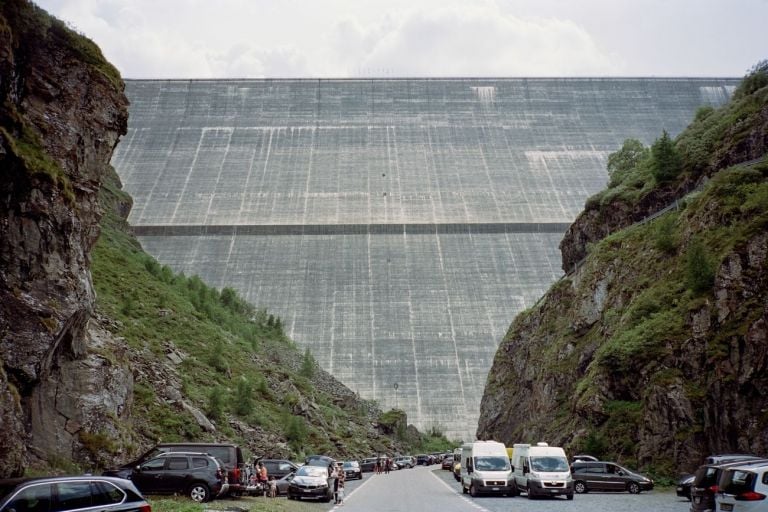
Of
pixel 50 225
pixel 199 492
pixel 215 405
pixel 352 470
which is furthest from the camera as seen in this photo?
pixel 352 470

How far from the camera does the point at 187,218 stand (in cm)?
8150

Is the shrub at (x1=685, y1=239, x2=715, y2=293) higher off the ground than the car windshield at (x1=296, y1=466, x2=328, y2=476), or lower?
higher

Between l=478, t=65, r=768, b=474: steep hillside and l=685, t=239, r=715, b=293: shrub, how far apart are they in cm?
5

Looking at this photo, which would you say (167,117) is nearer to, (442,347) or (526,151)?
(526,151)

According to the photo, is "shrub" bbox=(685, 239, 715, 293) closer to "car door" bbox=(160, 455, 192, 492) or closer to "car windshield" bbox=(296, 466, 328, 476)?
"car windshield" bbox=(296, 466, 328, 476)

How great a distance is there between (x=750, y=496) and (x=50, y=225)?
1700 cm

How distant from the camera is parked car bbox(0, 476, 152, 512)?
9.35 metres

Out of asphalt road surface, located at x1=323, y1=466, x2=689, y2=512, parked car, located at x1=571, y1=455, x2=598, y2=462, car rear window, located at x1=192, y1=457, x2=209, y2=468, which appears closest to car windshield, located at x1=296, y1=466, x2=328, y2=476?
asphalt road surface, located at x1=323, y1=466, x2=689, y2=512

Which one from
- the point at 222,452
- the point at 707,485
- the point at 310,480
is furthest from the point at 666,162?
the point at 707,485

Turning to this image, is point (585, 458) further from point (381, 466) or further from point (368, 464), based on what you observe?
point (381, 466)

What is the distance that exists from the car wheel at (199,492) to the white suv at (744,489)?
12.5 m

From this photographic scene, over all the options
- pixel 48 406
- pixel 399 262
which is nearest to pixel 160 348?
pixel 48 406

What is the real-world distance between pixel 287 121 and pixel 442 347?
4305 centimetres

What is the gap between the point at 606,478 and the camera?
2622cm
